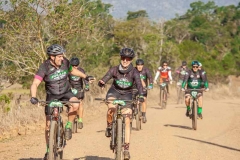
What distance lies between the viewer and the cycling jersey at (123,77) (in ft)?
33.6

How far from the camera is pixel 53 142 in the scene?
8.68 m

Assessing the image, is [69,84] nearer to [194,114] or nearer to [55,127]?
[55,127]

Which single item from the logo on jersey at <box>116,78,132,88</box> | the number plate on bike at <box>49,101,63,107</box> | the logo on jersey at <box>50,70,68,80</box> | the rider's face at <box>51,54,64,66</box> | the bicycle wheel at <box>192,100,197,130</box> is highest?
the rider's face at <box>51,54,64,66</box>

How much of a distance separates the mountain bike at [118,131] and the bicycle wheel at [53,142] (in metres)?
1.11

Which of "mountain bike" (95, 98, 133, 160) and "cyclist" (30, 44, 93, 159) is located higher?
"cyclist" (30, 44, 93, 159)

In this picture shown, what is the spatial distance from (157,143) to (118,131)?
336 cm

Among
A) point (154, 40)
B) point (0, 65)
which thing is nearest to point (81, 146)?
point (0, 65)

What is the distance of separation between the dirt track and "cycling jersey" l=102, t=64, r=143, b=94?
137cm

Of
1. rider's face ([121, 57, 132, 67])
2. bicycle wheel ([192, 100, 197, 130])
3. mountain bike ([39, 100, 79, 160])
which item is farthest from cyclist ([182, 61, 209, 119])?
mountain bike ([39, 100, 79, 160])

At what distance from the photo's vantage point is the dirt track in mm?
10977

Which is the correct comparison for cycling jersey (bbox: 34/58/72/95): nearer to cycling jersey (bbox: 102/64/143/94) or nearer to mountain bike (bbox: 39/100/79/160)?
mountain bike (bbox: 39/100/79/160)

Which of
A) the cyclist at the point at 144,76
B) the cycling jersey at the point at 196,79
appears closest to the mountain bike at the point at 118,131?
the cyclist at the point at 144,76

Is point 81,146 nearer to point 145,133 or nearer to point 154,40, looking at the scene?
point 145,133

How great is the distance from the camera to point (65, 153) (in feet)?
36.8
